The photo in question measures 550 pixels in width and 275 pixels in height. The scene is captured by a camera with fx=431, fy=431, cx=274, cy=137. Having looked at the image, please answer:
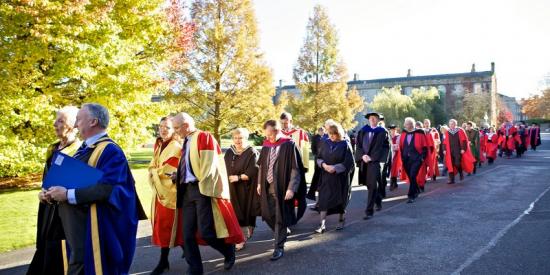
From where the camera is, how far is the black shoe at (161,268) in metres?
5.16

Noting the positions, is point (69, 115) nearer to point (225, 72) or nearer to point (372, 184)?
point (372, 184)

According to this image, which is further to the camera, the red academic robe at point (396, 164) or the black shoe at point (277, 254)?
the red academic robe at point (396, 164)

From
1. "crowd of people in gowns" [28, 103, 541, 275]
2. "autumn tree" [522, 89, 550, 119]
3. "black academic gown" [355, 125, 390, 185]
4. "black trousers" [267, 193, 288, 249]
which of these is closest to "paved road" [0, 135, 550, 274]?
"black trousers" [267, 193, 288, 249]

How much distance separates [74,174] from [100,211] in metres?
0.36

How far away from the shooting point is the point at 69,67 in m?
10.9

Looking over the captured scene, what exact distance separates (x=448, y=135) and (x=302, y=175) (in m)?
9.68

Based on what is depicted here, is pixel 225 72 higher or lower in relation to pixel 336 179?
higher

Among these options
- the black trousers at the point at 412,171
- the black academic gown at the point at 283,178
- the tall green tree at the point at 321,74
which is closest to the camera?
the black academic gown at the point at 283,178

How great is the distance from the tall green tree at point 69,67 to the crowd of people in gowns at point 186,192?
17.8ft

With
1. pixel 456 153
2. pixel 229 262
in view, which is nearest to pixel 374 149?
pixel 229 262

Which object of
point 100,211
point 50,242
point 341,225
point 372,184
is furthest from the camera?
point 372,184

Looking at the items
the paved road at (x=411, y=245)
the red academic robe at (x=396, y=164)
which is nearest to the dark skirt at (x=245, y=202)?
the paved road at (x=411, y=245)

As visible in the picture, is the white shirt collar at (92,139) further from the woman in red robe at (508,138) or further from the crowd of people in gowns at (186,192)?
the woman in red robe at (508,138)

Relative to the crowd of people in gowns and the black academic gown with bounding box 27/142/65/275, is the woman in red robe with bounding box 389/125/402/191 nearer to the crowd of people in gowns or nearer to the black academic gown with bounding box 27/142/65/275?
the crowd of people in gowns
